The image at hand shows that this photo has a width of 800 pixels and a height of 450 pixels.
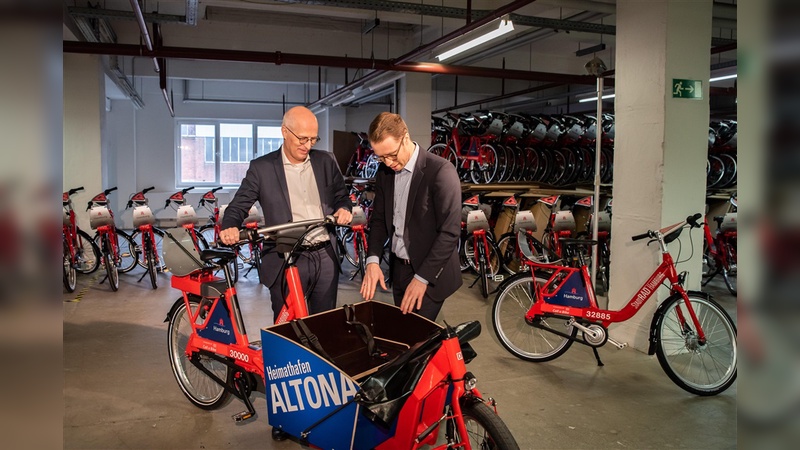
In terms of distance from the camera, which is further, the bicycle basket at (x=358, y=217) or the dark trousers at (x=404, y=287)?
the bicycle basket at (x=358, y=217)

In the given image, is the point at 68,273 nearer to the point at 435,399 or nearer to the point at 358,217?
the point at 358,217

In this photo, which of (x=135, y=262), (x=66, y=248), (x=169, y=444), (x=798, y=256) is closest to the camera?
(x=798, y=256)

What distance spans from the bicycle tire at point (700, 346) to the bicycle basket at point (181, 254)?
2.75m

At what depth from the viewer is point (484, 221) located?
697cm

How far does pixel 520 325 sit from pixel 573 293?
0.55m

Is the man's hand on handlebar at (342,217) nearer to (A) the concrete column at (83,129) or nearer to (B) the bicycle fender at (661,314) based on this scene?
(B) the bicycle fender at (661,314)

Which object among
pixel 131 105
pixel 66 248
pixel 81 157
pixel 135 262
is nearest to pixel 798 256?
pixel 66 248

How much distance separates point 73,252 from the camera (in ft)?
22.0

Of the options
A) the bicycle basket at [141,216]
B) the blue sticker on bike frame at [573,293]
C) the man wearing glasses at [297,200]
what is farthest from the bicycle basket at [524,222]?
the bicycle basket at [141,216]

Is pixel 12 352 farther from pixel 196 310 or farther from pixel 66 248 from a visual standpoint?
pixel 66 248

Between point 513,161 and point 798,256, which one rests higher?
point 513,161

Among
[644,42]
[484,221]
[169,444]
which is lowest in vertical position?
[169,444]

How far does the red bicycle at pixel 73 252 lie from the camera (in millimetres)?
6473

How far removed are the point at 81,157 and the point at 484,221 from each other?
5972 millimetres
